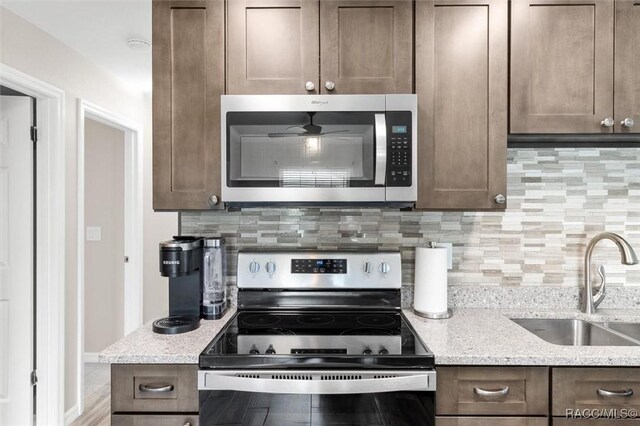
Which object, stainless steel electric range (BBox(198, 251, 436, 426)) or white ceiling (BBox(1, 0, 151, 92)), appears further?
white ceiling (BBox(1, 0, 151, 92))

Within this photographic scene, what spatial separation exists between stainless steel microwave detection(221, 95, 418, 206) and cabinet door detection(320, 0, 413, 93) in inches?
4.2

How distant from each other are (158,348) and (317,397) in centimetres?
56

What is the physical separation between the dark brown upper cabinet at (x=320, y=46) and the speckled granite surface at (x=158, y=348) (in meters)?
0.97

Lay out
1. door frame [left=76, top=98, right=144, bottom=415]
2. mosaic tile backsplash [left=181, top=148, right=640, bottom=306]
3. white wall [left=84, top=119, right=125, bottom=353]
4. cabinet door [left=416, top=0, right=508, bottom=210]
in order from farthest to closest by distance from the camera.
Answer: white wall [left=84, top=119, right=125, bottom=353], door frame [left=76, top=98, right=144, bottom=415], mosaic tile backsplash [left=181, top=148, right=640, bottom=306], cabinet door [left=416, top=0, right=508, bottom=210]

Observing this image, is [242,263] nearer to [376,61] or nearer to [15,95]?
[376,61]

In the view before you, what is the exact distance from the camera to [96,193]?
11.5 feet

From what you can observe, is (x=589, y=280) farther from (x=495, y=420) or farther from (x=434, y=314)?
(x=495, y=420)

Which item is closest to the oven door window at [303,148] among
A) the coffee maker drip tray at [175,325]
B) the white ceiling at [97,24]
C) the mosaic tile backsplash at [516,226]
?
the mosaic tile backsplash at [516,226]

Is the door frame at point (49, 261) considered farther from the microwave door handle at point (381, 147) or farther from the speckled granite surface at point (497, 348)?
the speckled granite surface at point (497, 348)

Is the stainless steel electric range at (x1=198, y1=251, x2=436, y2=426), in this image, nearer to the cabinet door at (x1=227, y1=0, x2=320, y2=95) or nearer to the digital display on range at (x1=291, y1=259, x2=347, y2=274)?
the digital display on range at (x1=291, y1=259, x2=347, y2=274)

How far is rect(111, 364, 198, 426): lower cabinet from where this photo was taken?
1.25 m

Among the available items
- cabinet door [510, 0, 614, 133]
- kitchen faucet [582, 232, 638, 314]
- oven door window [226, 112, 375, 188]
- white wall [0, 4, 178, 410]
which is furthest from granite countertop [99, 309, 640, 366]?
white wall [0, 4, 178, 410]

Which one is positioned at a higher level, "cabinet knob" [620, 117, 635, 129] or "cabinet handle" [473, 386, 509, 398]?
"cabinet knob" [620, 117, 635, 129]

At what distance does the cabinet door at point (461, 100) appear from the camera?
156 centimetres
